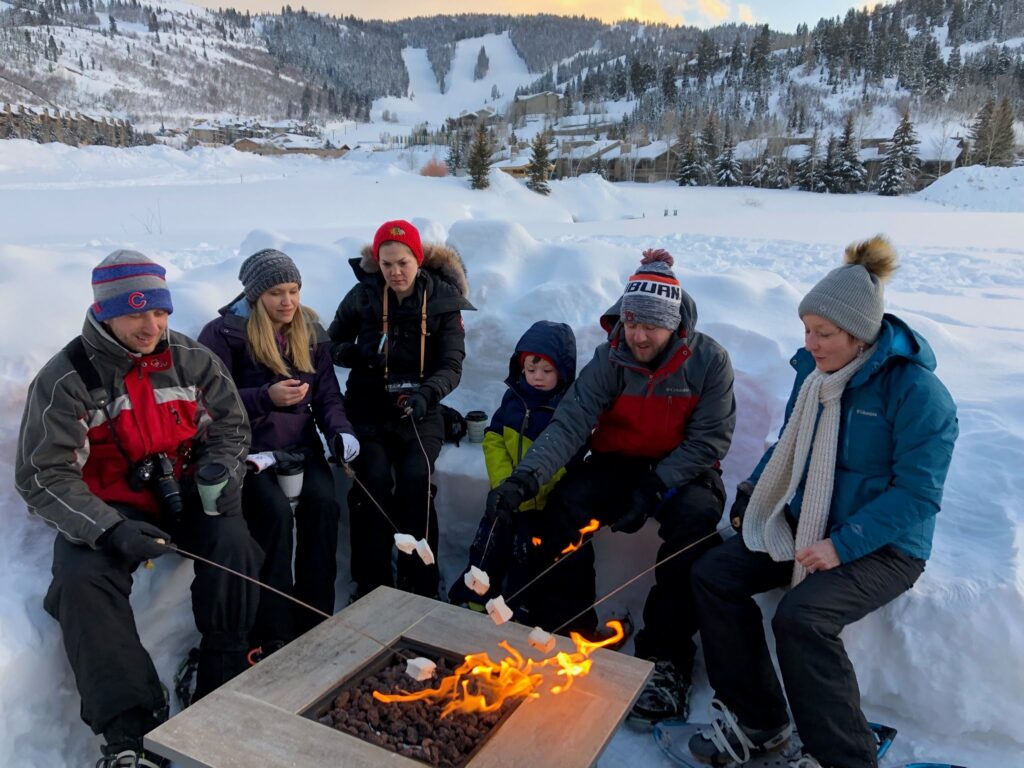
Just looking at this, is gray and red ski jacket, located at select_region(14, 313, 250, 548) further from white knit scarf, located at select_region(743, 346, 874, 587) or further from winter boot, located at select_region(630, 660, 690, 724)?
white knit scarf, located at select_region(743, 346, 874, 587)

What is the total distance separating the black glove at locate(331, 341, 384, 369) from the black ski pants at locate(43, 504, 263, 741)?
121cm

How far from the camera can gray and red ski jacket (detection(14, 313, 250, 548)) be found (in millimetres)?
2484

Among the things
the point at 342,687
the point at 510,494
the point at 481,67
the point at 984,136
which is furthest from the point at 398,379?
the point at 481,67

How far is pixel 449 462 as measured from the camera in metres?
3.93

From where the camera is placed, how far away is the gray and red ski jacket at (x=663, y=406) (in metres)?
3.05

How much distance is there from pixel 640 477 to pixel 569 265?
228 centimetres

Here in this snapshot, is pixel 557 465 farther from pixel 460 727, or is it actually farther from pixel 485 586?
pixel 460 727

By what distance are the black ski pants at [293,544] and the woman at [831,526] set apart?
65.5 inches

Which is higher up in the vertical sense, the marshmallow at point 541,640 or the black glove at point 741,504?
the black glove at point 741,504

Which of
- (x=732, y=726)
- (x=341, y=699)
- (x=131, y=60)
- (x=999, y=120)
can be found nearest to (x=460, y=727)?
(x=341, y=699)

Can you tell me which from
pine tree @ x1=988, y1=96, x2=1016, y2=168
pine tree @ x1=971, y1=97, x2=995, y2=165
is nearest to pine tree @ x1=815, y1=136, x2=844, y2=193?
pine tree @ x1=971, y1=97, x2=995, y2=165

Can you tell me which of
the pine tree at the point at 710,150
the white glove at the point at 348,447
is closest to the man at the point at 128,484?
the white glove at the point at 348,447

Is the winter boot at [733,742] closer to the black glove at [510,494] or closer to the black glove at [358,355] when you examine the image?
the black glove at [510,494]

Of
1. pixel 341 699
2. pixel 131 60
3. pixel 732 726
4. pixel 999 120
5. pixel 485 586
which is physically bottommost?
pixel 732 726
